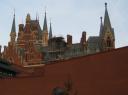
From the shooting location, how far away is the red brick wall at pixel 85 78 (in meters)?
23.5

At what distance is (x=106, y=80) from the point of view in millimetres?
24000

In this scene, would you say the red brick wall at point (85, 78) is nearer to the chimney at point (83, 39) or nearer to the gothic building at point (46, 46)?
the gothic building at point (46, 46)

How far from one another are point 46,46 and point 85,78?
36239 mm

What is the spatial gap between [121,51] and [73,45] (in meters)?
37.3

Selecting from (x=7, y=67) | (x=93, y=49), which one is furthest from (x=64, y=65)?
(x=93, y=49)

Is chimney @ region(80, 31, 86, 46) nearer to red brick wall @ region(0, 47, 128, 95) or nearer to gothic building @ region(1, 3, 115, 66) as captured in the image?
gothic building @ region(1, 3, 115, 66)

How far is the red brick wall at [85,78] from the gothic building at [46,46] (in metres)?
Result: 28.1

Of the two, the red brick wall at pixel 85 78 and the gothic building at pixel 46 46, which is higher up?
the gothic building at pixel 46 46

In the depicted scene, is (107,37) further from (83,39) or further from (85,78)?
(85,78)

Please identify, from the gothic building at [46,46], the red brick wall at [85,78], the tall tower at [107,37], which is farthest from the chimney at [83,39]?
the red brick wall at [85,78]

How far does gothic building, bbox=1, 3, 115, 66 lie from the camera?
5746cm

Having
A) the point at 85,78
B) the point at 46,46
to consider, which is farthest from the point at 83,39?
the point at 85,78

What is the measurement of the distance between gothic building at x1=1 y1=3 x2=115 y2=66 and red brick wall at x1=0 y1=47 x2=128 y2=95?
2811 cm

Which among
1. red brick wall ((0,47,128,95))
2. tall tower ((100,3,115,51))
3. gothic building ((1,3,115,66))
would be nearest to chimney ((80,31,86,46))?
gothic building ((1,3,115,66))
